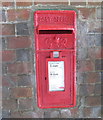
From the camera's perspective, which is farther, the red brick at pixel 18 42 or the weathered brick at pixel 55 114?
the weathered brick at pixel 55 114

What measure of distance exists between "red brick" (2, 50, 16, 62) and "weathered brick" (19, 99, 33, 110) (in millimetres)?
381

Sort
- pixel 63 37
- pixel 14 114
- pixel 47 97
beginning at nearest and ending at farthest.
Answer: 1. pixel 63 37
2. pixel 47 97
3. pixel 14 114

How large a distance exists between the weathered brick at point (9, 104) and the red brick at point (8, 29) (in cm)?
58

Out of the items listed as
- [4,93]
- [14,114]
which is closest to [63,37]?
[4,93]

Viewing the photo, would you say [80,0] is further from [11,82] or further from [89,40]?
[11,82]

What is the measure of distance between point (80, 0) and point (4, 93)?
1.01 meters

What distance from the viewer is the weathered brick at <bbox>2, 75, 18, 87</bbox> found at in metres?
1.50

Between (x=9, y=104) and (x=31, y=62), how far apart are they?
429mm

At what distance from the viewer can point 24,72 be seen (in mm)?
1498

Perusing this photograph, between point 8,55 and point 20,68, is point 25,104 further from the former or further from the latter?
point 8,55

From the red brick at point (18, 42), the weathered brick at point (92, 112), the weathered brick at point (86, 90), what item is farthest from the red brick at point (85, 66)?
the red brick at point (18, 42)

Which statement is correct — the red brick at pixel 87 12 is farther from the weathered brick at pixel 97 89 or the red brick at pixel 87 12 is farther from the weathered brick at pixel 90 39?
the weathered brick at pixel 97 89

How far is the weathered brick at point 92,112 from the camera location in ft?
5.20

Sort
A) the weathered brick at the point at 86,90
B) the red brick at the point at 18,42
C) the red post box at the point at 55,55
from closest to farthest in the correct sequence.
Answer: the red post box at the point at 55,55 < the red brick at the point at 18,42 < the weathered brick at the point at 86,90
